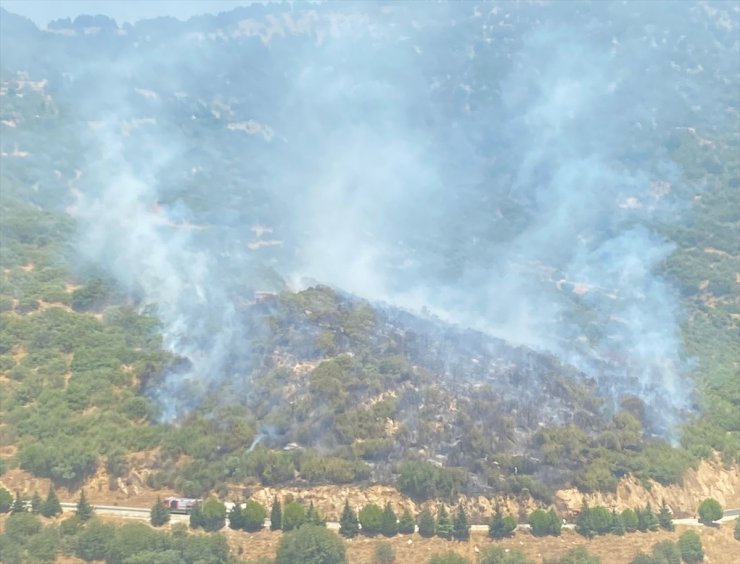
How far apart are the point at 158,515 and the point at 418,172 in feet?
349

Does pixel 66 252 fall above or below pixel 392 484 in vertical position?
above

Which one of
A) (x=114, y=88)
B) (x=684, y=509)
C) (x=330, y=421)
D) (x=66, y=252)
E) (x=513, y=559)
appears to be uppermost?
(x=114, y=88)

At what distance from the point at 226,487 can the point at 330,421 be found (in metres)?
9.06

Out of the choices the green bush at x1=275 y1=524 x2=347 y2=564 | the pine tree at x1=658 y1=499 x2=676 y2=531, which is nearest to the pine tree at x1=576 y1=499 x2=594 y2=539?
the pine tree at x1=658 y1=499 x2=676 y2=531

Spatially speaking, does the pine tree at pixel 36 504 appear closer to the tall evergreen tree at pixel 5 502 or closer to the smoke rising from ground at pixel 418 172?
the tall evergreen tree at pixel 5 502

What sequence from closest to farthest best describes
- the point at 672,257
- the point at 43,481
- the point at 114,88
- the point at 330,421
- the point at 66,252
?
the point at 43,481, the point at 330,421, the point at 66,252, the point at 672,257, the point at 114,88

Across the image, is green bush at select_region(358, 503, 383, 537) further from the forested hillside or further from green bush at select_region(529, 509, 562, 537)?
green bush at select_region(529, 509, 562, 537)

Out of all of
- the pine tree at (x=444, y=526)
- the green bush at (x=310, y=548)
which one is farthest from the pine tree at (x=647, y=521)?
the green bush at (x=310, y=548)

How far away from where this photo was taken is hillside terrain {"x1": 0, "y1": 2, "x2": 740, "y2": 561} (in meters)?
57.5

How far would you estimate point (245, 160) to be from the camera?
14838cm

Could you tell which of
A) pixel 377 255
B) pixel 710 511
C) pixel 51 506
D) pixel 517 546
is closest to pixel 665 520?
pixel 710 511

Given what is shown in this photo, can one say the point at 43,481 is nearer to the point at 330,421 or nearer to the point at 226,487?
the point at 226,487

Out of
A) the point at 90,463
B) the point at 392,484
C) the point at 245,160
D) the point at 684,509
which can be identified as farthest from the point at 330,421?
the point at 245,160

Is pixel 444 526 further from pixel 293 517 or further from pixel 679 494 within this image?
pixel 679 494
